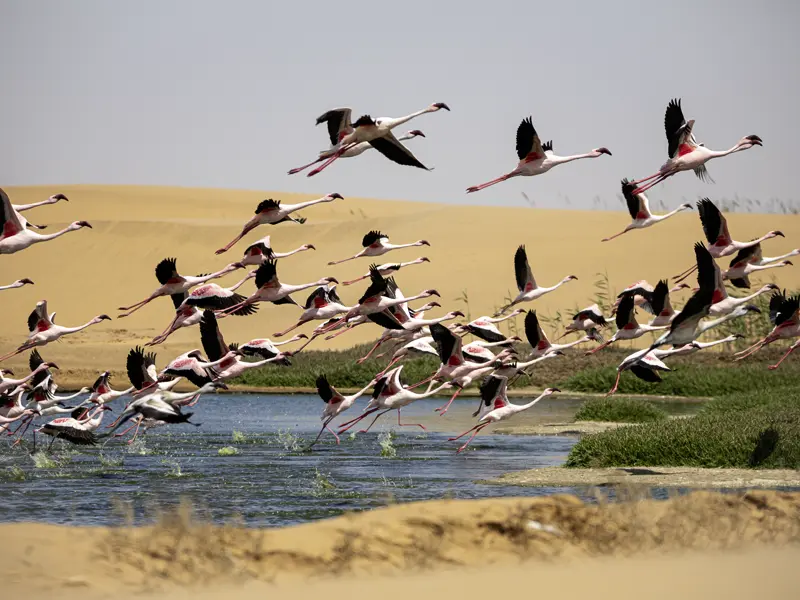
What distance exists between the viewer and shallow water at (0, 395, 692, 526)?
48.4 ft

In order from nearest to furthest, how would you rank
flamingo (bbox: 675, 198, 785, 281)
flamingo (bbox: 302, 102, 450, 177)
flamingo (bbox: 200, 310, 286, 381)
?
1. flamingo (bbox: 302, 102, 450, 177)
2. flamingo (bbox: 675, 198, 785, 281)
3. flamingo (bbox: 200, 310, 286, 381)

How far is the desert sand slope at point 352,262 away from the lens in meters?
56.9

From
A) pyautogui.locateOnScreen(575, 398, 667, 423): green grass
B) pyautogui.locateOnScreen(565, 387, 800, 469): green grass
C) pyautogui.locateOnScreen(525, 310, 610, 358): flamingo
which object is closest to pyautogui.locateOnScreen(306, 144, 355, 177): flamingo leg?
pyautogui.locateOnScreen(525, 310, 610, 358): flamingo

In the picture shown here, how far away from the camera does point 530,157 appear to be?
1488cm

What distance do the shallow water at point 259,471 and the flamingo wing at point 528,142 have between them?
4293mm

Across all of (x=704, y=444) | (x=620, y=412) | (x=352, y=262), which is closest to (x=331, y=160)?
(x=704, y=444)

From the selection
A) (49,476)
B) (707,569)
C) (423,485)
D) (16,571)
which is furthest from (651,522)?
(49,476)

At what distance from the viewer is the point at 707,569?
9195 millimetres

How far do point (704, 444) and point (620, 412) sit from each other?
8.45 m

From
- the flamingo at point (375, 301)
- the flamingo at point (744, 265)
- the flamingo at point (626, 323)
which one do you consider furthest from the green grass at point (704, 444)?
the flamingo at point (375, 301)

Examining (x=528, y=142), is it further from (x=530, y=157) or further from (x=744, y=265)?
(x=744, y=265)

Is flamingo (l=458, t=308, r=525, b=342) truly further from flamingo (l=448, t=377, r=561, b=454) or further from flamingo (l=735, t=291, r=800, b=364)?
flamingo (l=735, t=291, r=800, b=364)

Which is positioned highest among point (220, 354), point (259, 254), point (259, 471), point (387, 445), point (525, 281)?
point (259, 254)

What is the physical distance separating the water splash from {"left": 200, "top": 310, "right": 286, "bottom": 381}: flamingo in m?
5.02
